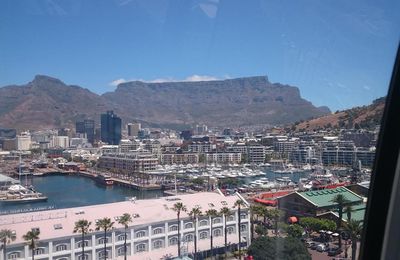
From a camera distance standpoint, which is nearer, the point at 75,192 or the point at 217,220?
the point at 217,220

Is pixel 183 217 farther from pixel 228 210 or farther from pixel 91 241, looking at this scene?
pixel 91 241

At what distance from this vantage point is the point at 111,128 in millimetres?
23141

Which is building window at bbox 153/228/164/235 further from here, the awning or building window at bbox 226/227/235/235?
the awning

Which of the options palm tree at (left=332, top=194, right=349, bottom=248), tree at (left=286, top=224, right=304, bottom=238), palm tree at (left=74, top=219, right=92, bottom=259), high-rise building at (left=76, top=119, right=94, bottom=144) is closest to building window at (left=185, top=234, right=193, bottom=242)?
palm tree at (left=74, top=219, right=92, bottom=259)

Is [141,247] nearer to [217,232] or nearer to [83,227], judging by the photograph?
[83,227]

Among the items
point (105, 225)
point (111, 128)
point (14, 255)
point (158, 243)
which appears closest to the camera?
point (14, 255)

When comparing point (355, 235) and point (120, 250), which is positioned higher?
point (355, 235)

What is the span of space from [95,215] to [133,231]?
40cm

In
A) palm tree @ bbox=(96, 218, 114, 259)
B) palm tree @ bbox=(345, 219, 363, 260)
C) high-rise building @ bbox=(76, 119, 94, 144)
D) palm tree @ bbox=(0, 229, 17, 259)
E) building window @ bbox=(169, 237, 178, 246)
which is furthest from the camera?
high-rise building @ bbox=(76, 119, 94, 144)

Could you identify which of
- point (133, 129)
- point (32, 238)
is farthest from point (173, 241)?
point (133, 129)

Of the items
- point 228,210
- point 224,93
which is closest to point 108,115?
point 224,93

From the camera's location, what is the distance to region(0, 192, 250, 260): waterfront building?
2.87 metres

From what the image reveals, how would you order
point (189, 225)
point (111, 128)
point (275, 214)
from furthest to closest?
point (111, 128) < point (189, 225) < point (275, 214)

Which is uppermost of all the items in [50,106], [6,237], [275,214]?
[50,106]
